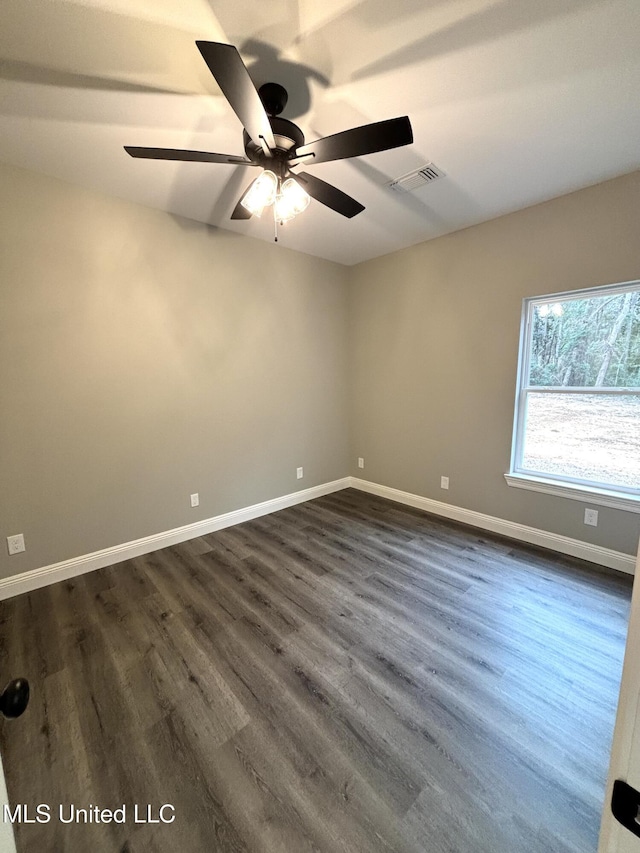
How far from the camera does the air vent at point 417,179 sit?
7.04 ft

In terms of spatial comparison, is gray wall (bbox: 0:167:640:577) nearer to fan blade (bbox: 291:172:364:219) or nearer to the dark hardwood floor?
the dark hardwood floor

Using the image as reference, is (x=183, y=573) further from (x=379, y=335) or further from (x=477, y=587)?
(x=379, y=335)

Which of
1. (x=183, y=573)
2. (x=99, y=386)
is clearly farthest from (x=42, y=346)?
(x=183, y=573)

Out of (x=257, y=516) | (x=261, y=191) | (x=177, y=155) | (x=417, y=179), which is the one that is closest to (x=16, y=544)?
(x=257, y=516)

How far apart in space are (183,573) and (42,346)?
1860 millimetres

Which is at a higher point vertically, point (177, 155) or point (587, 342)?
point (177, 155)

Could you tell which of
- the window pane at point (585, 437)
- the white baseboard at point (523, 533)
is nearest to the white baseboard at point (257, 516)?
the white baseboard at point (523, 533)

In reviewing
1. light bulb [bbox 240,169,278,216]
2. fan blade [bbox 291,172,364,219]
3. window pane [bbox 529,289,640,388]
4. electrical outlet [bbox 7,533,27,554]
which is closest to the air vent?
fan blade [bbox 291,172,364,219]

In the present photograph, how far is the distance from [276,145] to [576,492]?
2.99 meters

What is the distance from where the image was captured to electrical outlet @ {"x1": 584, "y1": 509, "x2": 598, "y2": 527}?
251cm

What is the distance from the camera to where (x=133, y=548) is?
107 inches

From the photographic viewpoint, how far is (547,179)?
2250mm

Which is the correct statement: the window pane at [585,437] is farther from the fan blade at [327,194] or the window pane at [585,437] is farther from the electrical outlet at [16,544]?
the electrical outlet at [16,544]

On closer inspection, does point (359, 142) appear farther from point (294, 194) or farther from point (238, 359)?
point (238, 359)
